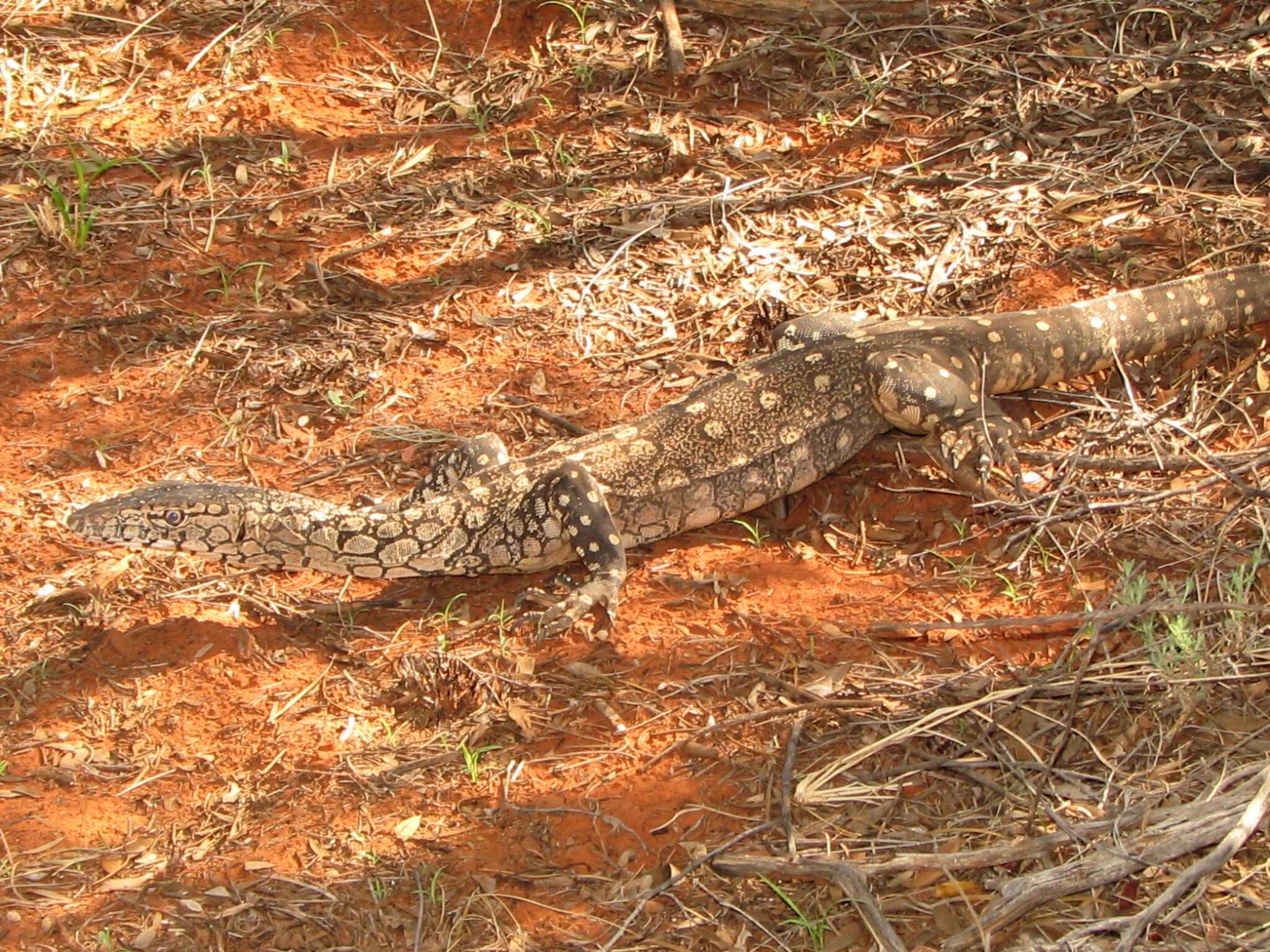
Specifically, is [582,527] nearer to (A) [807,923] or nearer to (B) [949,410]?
(B) [949,410]

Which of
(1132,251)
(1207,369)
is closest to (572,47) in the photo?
(1132,251)

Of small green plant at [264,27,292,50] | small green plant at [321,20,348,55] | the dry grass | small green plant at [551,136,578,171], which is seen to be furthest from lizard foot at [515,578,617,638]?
small green plant at [264,27,292,50]

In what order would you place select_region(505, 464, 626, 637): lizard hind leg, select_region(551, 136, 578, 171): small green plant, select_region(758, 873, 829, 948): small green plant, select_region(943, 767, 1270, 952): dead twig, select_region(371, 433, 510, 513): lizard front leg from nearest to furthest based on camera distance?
select_region(943, 767, 1270, 952): dead twig < select_region(758, 873, 829, 948): small green plant < select_region(505, 464, 626, 637): lizard hind leg < select_region(371, 433, 510, 513): lizard front leg < select_region(551, 136, 578, 171): small green plant

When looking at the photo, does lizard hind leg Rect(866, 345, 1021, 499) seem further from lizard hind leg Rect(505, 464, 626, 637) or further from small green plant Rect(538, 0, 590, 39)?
small green plant Rect(538, 0, 590, 39)

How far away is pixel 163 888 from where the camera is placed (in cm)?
563

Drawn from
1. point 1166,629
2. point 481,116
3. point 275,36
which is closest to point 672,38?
point 481,116

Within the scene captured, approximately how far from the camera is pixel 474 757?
240 inches

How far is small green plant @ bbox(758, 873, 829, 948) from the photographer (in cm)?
504

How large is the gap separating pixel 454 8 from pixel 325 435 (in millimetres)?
4758

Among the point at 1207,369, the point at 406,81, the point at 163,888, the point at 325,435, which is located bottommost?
the point at 163,888

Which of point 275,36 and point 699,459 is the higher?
point 275,36

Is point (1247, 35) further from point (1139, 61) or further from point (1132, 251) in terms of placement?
point (1132, 251)

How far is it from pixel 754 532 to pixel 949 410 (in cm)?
133

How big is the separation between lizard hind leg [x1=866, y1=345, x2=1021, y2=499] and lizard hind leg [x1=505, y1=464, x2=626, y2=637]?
184 centimetres
